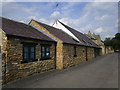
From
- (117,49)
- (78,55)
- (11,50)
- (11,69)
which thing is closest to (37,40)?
(11,50)

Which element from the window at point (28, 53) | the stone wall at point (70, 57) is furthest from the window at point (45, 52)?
the stone wall at point (70, 57)

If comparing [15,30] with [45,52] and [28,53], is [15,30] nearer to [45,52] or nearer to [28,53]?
[28,53]

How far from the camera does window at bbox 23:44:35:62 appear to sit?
911cm

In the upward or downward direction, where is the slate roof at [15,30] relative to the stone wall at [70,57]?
upward

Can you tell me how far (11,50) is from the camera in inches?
315

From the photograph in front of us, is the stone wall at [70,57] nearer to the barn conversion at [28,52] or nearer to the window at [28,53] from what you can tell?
the barn conversion at [28,52]

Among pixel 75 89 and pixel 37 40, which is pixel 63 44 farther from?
pixel 75 89

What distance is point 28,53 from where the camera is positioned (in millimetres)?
9430

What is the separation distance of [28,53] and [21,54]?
2.50 feet

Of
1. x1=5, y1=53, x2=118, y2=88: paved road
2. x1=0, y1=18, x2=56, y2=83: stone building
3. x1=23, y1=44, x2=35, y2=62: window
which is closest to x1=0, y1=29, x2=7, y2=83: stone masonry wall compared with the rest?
x1=0, y1=18, x2=56, y2=83: stone building

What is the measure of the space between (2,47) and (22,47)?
1.44 m

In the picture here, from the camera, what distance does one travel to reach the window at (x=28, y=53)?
9.11 meters

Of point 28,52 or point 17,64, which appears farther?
point 28,52

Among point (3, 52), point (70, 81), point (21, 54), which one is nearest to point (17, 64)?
point (21, 54)
